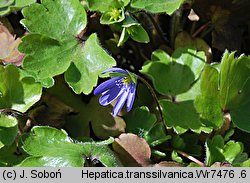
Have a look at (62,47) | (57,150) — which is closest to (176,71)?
(62,47)

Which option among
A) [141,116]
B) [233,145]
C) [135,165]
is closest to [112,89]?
[141,116]

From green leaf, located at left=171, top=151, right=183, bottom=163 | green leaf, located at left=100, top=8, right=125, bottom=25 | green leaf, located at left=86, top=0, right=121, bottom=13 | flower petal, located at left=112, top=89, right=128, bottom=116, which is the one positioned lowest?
green leaf, located at left=171, top=151, right=183, bottom=163

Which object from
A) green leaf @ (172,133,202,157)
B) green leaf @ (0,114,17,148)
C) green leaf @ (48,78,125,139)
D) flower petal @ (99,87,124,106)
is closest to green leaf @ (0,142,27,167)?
green leaf @ (0,114,17,148)

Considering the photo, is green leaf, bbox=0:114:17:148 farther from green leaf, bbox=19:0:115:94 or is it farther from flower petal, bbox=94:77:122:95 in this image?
flower petal, bbox=94:77:122:95

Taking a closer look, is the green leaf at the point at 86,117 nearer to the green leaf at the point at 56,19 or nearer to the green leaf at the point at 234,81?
the green leaf at the point at 56,19

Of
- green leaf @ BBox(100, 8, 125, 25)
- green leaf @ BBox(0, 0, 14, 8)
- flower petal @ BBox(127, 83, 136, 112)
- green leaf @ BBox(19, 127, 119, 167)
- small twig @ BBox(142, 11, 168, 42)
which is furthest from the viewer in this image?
small twig @ BBox(142, 11, 168, 42)

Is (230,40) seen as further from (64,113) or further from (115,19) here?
(64,113)
